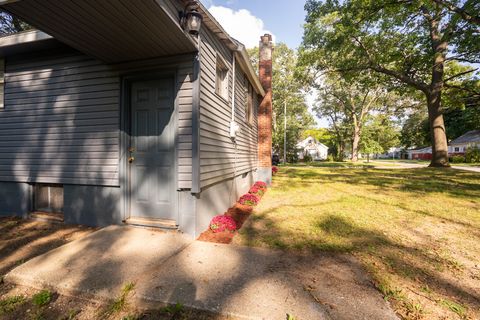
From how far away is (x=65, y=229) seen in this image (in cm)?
429

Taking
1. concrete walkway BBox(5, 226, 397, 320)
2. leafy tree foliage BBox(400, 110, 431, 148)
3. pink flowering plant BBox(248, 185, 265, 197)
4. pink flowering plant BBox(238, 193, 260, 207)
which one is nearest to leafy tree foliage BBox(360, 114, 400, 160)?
leafy tree foliage BBox(400, 110, 431, 148)

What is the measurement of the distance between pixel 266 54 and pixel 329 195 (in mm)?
6267

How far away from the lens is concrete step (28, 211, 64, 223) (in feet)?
15.4

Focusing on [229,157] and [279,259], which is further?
[229,157]

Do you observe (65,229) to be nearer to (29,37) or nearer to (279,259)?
(29,37)

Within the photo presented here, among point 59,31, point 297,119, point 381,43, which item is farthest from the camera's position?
point 297,119

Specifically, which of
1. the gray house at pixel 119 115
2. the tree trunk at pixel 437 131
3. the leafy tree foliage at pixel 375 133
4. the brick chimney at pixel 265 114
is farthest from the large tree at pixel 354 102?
the gray house at pixel 119 115

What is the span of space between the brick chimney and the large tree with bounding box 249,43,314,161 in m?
19.7

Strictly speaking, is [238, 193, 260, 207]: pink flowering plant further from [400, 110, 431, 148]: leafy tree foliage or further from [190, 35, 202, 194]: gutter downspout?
[400, 110, 431, 148]: leafy tree foliage

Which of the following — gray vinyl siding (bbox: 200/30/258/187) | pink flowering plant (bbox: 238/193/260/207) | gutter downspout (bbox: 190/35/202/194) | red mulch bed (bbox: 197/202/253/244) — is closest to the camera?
gutter downspout (bbox: 190/35/202/194)

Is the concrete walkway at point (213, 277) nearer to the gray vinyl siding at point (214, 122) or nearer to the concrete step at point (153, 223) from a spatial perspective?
the concrete step at point (153, 223)

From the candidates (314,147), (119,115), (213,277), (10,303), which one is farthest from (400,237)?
(314,147)

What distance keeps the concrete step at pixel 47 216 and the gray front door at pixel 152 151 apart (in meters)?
2.00

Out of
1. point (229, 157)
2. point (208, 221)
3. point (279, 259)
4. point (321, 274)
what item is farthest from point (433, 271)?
point (229, 157)
